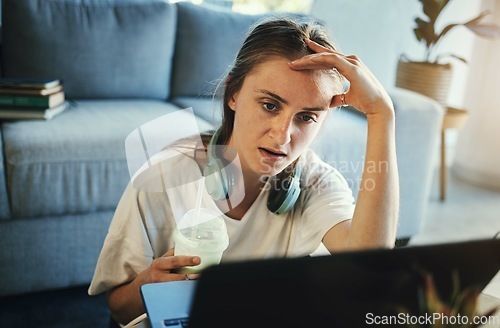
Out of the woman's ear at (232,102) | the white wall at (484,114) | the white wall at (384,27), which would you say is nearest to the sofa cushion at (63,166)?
the woman's ear at (232,102)

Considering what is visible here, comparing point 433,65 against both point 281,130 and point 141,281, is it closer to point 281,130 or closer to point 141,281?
point 281,130

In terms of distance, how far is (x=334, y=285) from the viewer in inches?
19.9

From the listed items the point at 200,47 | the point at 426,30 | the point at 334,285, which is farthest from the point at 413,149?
the point at 334,285

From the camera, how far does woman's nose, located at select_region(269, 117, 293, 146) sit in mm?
1007

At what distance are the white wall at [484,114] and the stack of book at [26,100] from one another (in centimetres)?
237

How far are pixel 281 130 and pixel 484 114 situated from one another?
102 inches

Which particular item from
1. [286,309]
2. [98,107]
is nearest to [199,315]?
[286,309]

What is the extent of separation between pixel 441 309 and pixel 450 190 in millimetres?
2691

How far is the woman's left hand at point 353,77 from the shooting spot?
100 cm

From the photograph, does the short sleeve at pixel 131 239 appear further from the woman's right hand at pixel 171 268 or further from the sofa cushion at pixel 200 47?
the sofa cushion at pixel 200 47

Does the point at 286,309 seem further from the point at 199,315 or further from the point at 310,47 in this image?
the point at 310,47

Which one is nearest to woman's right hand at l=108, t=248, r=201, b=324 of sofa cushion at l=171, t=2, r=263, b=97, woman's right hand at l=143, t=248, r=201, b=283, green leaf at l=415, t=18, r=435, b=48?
woman's right hand at l=143, t=248, r=201, b=283

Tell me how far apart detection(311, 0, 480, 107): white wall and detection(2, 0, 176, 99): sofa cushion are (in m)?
1.18

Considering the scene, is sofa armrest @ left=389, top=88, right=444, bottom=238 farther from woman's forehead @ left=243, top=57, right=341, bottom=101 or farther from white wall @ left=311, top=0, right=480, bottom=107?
woman's forehead @ left=243, top=57, right=341, bottom=101
